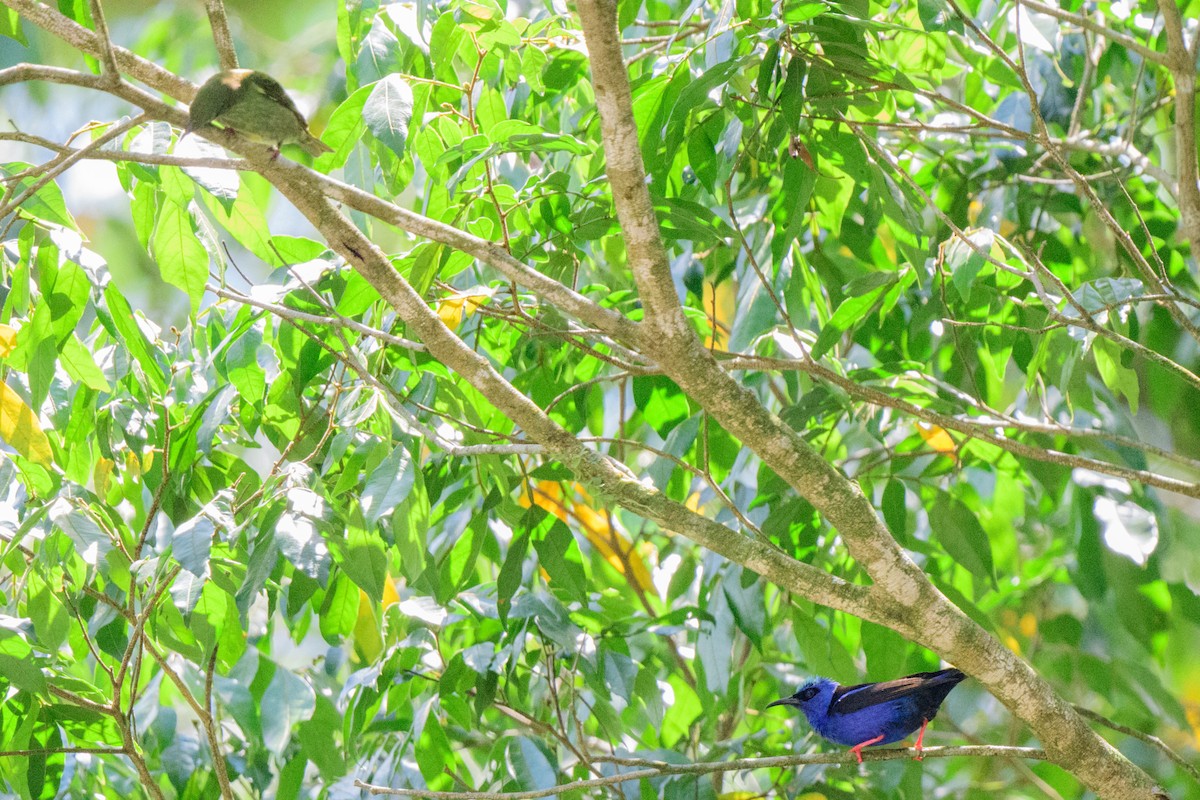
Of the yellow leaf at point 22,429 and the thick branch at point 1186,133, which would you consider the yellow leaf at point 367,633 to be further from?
the thick branch at point 1186,133

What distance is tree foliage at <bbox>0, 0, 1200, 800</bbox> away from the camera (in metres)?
1.93

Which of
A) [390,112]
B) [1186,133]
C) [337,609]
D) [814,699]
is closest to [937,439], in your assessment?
[814,699]

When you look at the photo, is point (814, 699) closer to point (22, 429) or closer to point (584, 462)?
point (584, 462)

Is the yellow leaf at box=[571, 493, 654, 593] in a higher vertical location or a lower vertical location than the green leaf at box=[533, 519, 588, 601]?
lower

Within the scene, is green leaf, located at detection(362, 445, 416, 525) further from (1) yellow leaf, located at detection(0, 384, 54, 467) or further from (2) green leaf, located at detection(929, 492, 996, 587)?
(2) green leaf, located at detection(929, 492, 996, 587)

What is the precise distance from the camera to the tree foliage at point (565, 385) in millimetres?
1931

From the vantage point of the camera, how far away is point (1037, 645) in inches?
142

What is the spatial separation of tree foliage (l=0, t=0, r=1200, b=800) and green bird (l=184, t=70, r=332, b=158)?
6 centimetres

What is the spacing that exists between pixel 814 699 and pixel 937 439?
815 millimetres

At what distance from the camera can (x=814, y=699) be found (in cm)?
311

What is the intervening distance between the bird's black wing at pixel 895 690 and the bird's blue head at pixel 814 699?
65 mm

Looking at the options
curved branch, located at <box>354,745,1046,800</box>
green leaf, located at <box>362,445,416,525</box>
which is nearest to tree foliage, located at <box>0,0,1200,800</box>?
green leaf, located at <box>362,445,416,525</box>

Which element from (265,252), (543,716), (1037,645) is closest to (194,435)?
(265,252)

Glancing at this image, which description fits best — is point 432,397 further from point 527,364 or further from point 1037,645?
point 1037,645
